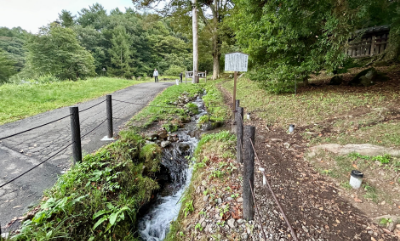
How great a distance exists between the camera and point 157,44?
117 feet

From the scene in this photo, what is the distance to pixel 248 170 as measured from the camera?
8.09 ft

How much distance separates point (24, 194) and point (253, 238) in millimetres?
3267

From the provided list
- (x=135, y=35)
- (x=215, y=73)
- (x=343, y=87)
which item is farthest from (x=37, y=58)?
(x=343, y=87)

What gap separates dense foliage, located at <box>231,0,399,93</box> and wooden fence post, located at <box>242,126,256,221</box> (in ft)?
15.3

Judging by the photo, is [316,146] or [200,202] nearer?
[200,202]

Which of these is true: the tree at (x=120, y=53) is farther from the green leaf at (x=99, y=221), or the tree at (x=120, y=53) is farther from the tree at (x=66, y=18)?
the green leaf at (x=99, y=221)

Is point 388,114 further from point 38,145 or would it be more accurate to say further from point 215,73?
point 215,73

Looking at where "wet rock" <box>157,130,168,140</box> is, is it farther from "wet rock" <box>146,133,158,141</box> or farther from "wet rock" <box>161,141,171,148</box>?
"wet rock" <box>161,141,171,148</box>

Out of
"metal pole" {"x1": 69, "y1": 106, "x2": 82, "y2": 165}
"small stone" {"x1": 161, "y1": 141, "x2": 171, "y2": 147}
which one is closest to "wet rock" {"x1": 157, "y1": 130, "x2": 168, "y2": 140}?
"small stone" {"x1": 161, "y1": 141, "x2": 171, "y2": 147}

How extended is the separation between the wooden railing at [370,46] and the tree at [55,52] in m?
24.4

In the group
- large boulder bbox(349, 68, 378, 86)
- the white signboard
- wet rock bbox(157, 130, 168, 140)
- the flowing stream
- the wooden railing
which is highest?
the wooden railing

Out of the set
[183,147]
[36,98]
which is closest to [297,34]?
[183,147]

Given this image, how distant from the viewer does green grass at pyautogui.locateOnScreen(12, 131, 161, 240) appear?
2.27 metres

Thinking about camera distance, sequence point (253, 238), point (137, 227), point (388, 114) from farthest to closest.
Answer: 1. point (388, 114)
2. point (137, 227)
3. point (253, 238)
